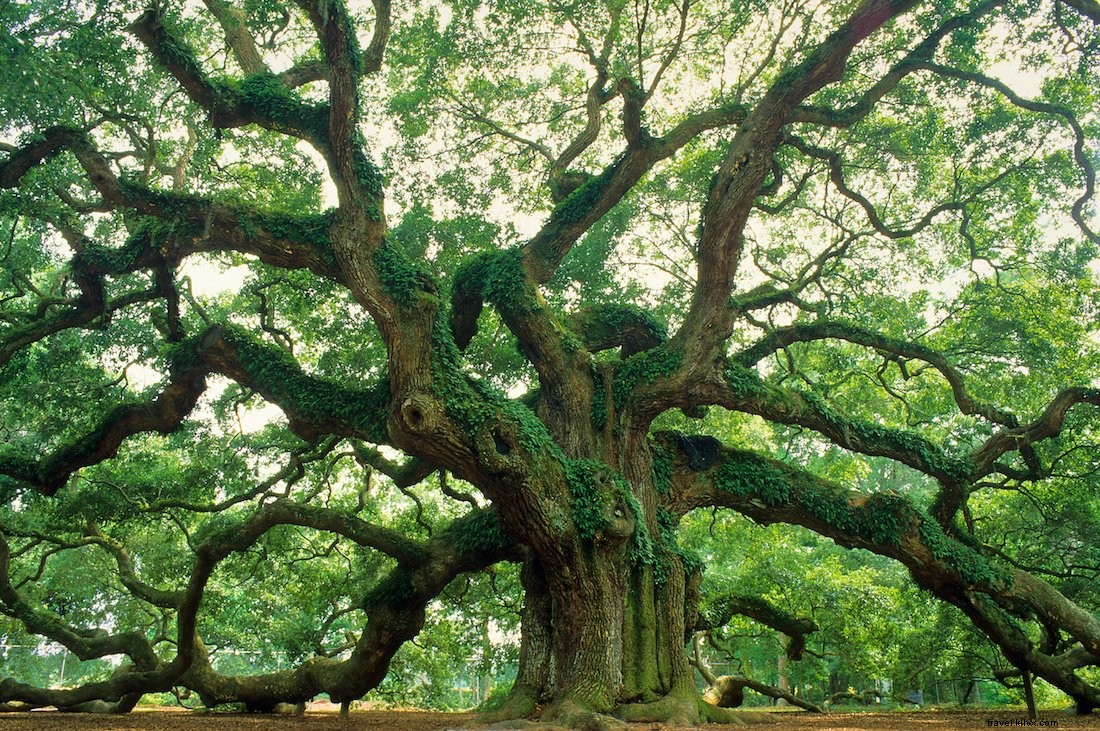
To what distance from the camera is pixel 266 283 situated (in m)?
11.3

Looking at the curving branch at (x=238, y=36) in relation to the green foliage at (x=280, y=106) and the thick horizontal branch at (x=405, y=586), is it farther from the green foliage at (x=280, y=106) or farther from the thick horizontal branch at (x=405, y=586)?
the thick horizontal branch at (x=405, y=586)

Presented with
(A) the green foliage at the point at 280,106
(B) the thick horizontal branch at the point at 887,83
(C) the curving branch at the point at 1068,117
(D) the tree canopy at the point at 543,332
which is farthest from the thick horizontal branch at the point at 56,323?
(C) the curving branch at the point at 1068,117

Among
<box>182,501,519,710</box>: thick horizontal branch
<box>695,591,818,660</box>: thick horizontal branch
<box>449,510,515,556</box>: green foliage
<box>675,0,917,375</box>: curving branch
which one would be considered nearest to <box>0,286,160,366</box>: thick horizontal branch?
<box>182,501,519,710</box>: thick horizontal branch

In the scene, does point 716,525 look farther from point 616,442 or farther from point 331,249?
point 331,249

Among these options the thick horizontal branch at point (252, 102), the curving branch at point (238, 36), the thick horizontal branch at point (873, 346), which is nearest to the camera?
the thick horizontal branch at point (252, 102)

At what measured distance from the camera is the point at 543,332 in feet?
29.9

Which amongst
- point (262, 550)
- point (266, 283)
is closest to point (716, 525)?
point (262, 550)

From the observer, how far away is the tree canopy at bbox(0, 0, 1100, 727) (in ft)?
25.1

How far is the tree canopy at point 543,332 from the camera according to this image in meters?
7.65

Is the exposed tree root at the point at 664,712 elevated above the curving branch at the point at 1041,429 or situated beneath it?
situated beneath

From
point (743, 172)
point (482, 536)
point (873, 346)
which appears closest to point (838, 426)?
point (873, 346)

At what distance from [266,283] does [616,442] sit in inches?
246

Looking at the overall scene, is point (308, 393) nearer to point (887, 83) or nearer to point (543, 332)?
point (543, 332)

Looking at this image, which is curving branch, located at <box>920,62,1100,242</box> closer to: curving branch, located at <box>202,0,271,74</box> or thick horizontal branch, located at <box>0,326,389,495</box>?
thick horizontal branch, located at <box>0,326,389,495</box>
